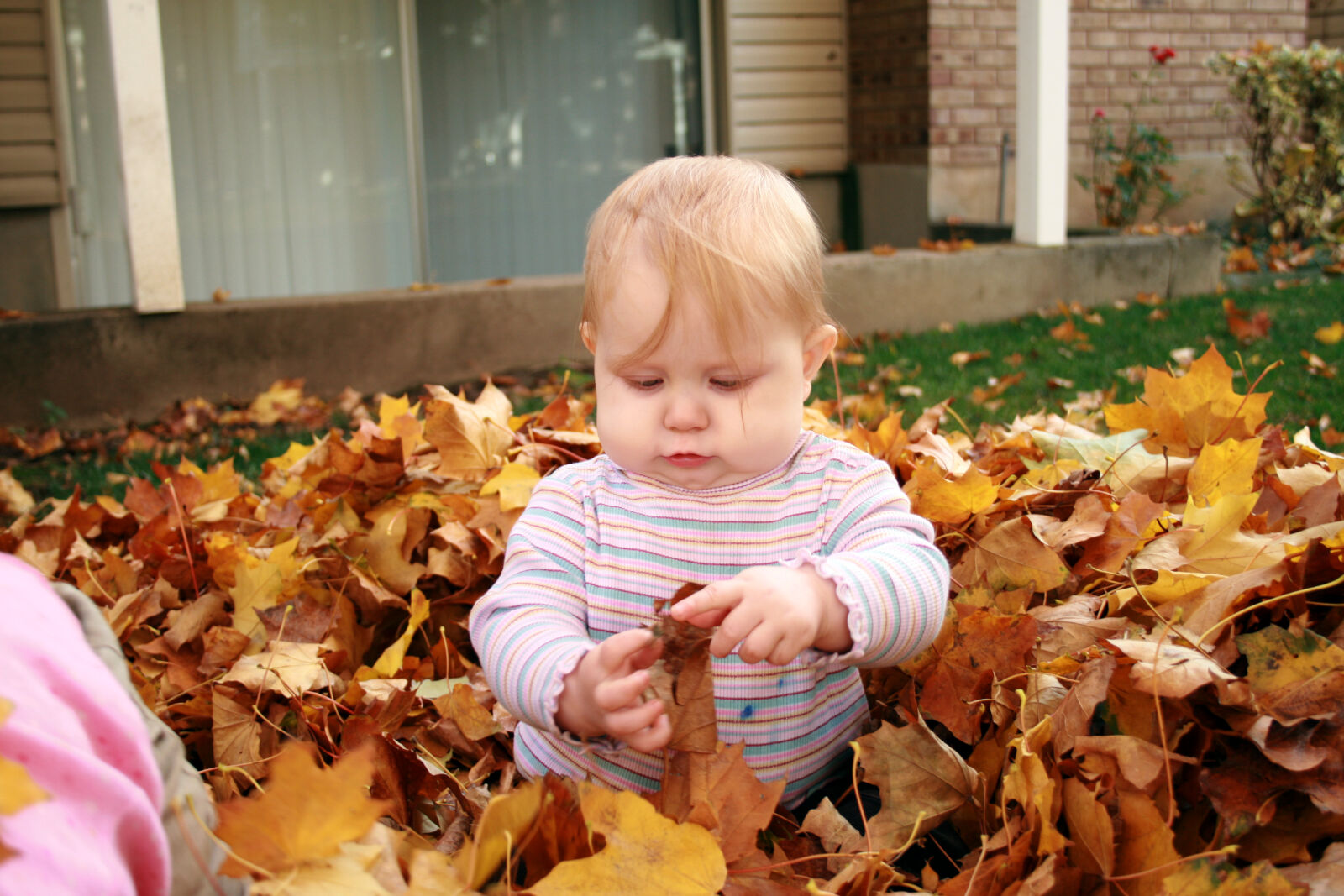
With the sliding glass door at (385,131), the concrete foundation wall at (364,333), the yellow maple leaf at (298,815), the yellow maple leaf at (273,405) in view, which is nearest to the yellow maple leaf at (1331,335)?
the concrete foundation wall at (364,333)

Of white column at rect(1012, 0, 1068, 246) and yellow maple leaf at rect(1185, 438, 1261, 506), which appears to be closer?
yellow maple leaf at rect(1185, 438, 1261, 506)

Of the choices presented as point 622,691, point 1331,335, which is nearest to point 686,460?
point 622,691

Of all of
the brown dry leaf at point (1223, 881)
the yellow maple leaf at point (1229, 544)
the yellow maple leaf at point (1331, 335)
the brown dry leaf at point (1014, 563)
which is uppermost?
the yellow maple leaf at point (1229, 544)

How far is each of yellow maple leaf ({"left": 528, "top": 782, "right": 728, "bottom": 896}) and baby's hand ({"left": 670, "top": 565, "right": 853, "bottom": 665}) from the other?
0.53 feet

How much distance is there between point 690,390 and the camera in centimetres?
126

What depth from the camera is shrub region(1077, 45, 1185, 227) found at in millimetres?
8133

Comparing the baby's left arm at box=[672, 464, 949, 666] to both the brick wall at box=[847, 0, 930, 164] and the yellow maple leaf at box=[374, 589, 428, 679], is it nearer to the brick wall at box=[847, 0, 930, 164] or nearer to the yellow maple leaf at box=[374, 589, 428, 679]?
the yellow maple leaf at box=[374, 589, 428, 679]

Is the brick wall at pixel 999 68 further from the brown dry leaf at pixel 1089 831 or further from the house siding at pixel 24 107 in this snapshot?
the brown dry leaf at pixel 1089 831

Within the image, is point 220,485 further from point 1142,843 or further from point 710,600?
point 1142,843

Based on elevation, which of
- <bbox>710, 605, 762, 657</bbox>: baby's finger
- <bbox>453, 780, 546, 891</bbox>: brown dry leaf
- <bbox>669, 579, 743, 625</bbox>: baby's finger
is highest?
<bbox>669, 579, 743, 625</bbox>: baby's finger

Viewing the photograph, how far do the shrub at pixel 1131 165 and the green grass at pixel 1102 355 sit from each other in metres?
1.90

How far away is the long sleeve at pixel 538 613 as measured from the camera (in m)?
1.17

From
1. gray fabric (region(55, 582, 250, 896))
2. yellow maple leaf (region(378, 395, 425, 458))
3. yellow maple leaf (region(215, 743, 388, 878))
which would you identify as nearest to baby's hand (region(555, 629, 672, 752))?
yellow maple leaf (region(215, 743, 388, 878))

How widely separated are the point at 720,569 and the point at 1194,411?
3.36 ft
